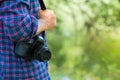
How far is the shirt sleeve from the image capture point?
1.66 metres

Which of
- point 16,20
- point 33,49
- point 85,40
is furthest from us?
point 85,40

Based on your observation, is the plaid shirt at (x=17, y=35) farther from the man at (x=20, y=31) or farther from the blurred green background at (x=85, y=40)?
the blurred green background at (x=85, y=40)

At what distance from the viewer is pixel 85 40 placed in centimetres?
493

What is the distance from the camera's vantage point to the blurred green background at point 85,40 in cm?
432

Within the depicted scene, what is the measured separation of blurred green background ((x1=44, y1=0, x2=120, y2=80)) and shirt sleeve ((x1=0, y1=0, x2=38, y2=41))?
2.46 meters

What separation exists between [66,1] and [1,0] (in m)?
2.84

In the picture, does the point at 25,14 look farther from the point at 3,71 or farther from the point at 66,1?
the point at 66,1

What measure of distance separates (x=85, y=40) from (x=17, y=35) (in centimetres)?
327

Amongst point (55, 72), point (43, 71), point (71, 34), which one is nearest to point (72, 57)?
point (71, 34)

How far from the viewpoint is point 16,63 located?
1769 mm

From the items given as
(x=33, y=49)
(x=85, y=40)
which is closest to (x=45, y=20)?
(x=33, y=49)

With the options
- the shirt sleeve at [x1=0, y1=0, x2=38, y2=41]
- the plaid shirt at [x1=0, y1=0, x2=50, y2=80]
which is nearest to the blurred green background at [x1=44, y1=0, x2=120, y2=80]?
the plaid shirt at [x1=0, y1=0, x2=50, y2=80]

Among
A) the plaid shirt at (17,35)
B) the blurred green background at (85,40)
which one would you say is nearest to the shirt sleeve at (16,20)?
the plaid shirt at (17,35)

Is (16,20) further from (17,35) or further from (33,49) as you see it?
(33,49)
